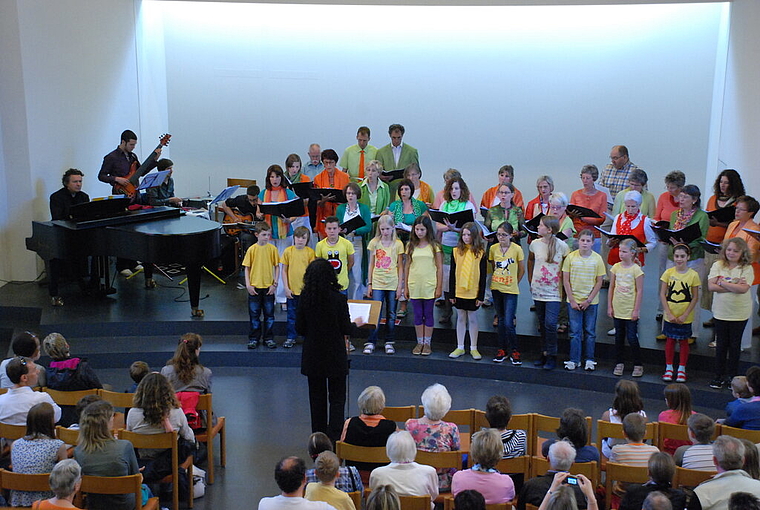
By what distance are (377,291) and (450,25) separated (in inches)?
212

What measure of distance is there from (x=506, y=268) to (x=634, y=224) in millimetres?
1238

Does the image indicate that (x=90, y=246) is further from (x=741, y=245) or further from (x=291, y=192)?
(x=741, y=245)

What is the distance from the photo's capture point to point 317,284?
5551 mm

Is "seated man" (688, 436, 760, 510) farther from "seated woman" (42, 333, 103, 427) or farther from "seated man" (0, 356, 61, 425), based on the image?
"seated woman" (42, 333, 103, 427)

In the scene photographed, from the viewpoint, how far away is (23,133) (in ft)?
30.1

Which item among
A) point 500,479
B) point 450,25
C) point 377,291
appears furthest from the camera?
point 450,25

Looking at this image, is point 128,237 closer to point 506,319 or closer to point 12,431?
point 12,431

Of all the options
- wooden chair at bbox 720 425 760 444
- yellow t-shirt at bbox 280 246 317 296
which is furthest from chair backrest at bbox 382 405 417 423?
yellow t-shirt at bbox 280 246 317 296

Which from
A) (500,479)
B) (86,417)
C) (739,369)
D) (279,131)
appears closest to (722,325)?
(739,369)

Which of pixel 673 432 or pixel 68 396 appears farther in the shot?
pixel 68 396

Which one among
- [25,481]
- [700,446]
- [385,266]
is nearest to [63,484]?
[25,481]

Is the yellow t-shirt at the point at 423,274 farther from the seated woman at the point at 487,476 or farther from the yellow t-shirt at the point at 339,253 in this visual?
the seated woman at the point at 487,476

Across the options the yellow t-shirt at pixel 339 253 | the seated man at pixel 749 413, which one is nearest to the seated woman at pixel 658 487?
the seated man at pixel 749 413

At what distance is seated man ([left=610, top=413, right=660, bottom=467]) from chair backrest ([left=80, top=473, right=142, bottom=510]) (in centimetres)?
259
